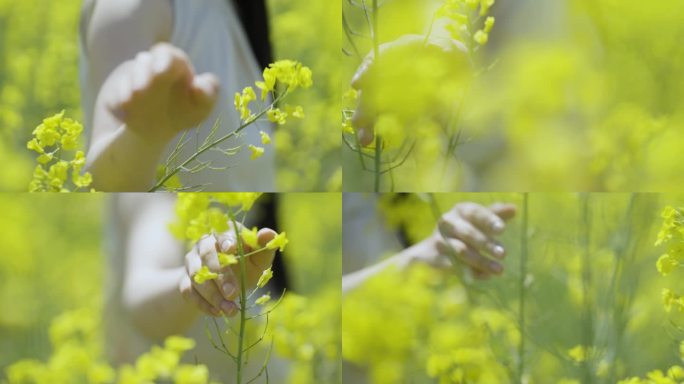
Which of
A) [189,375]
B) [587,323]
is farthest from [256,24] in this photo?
[587,323]

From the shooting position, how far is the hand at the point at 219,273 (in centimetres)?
126

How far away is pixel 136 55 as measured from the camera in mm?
1279

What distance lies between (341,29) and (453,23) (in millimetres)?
133

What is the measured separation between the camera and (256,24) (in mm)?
1325

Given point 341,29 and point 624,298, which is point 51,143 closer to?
point 341,29

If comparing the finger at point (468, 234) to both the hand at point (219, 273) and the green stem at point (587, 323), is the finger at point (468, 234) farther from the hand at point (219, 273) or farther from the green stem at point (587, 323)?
the hand at point (219, 273)

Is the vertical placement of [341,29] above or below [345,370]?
above

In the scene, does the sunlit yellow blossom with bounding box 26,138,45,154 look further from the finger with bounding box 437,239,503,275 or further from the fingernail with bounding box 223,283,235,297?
the finger with bounding box 437,239,503,275

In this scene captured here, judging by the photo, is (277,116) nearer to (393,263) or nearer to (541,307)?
(393,263)

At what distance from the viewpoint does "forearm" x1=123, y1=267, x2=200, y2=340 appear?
1.31 m

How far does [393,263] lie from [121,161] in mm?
347

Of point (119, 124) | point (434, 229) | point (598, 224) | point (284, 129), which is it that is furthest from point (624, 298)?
point (119, 124)

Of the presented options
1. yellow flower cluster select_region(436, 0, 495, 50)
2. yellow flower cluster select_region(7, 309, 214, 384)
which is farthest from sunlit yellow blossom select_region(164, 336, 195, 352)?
yellow flower cluster select_region(436, 0, 495, 50)

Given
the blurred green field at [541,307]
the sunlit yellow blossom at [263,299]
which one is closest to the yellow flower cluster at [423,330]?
the blurred green field at [541,307]
